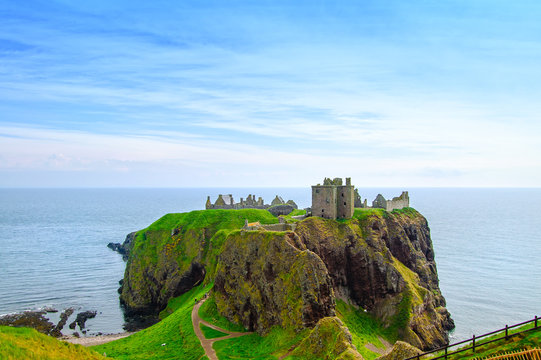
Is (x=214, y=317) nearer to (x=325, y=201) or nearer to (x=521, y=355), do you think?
(x=325, y=201)

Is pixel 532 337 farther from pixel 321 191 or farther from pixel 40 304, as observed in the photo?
pixel 40 304

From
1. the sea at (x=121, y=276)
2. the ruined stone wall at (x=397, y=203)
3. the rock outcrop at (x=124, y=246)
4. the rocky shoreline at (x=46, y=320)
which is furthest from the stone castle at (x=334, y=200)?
the rock outcrop at (x=124, y=246)

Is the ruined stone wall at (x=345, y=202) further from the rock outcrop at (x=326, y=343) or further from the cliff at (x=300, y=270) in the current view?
the rock outcrop at (x=326, y=343)

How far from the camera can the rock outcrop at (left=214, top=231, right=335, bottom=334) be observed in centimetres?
5609

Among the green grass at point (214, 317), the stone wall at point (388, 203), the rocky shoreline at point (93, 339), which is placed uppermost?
the stone wall at point (388, 203)

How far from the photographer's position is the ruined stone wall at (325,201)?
78725 mm

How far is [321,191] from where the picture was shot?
79.2m

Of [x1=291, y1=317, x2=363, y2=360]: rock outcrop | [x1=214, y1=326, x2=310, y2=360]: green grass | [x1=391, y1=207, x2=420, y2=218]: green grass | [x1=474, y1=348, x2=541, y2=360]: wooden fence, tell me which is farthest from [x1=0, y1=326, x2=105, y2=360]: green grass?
[x1=391, y1=207, x2=420, y2=218]: green grass

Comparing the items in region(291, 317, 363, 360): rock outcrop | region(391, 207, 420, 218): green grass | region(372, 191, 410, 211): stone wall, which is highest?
region(372, 191, 410, 211): stone wall

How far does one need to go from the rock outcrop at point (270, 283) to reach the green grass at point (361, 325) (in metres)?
10.6

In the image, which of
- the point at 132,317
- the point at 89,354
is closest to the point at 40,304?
the point at 132,317

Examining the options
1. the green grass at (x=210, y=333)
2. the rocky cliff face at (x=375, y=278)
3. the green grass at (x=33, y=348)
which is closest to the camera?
the green grass at (x=33, y=348)

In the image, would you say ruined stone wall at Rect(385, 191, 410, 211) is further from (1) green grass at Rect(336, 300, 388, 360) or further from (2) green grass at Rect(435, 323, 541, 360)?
(2) green grass at Rect(435, 323, 541, 360)

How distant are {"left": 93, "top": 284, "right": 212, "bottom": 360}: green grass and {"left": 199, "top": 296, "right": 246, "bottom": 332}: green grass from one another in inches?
102
